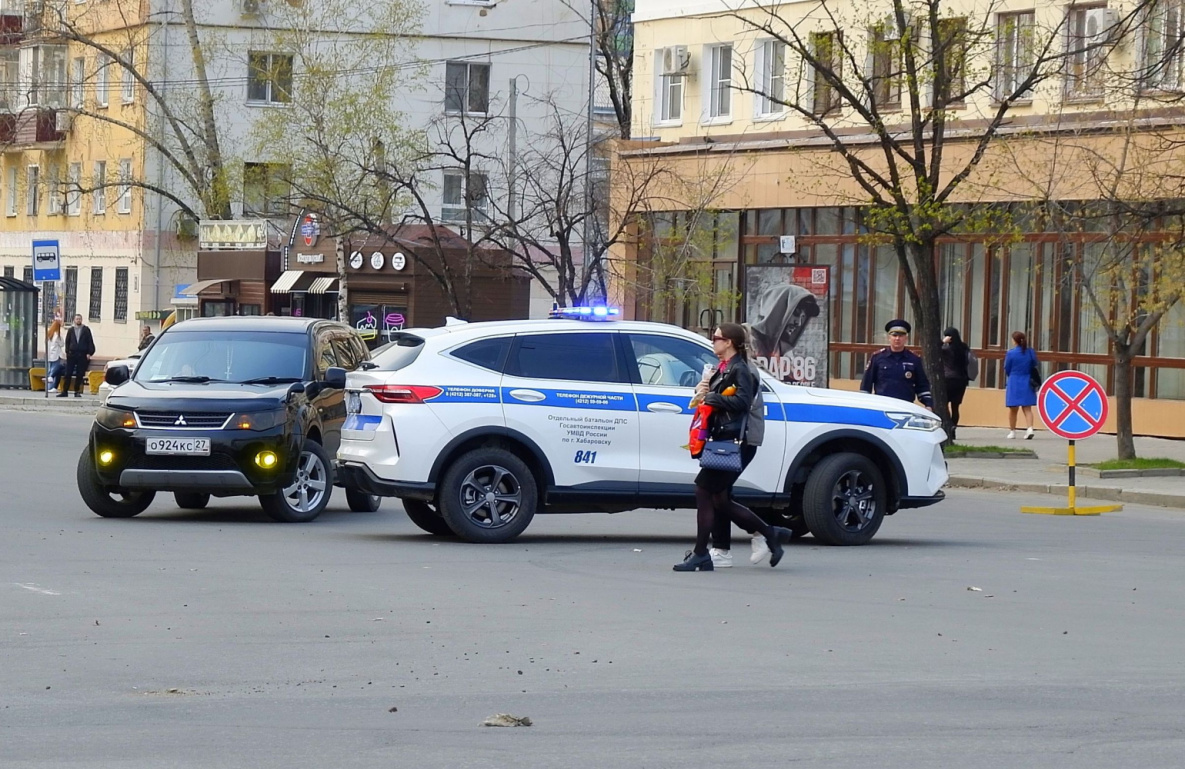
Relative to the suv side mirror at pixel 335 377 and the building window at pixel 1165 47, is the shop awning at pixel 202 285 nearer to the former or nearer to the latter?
the building window at pixel 1165 47

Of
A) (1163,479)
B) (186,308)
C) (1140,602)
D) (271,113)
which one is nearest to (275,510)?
(1140,602)

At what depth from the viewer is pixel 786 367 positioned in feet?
94.4

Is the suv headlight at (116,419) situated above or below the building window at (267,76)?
below

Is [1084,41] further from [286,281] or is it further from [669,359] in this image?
[286,281]

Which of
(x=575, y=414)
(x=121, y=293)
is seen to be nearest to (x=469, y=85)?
(x=121, y=293)

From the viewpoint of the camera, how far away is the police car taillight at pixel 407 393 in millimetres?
14305

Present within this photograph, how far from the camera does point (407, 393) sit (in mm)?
14312

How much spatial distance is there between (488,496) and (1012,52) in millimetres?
19434

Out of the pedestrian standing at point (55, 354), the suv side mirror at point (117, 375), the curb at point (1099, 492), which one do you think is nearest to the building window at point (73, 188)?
the pedestrian standing at point (55, 354)

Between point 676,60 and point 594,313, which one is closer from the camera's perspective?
point 594,313

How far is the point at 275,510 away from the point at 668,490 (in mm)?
3628

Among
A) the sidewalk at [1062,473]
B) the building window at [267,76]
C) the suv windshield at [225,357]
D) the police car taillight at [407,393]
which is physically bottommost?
the sidewalk at [1062,473]

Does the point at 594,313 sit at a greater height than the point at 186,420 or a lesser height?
greater

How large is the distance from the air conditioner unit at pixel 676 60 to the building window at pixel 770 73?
184 centimetres
